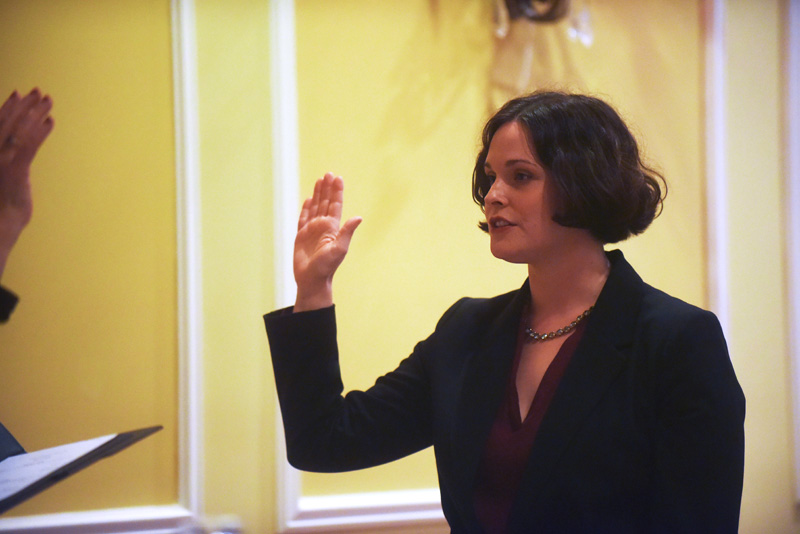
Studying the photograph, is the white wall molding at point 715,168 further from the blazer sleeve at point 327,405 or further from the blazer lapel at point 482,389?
the blazer sleeve at point 327,405

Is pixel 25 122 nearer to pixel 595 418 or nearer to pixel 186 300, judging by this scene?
pixel 186 300

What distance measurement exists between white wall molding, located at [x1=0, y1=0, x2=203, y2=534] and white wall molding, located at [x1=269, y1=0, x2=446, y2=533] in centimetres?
19

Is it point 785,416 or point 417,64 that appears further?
point 785,416

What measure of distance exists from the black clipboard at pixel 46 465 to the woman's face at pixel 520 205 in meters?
0.62

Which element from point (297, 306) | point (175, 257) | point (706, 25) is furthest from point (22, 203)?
point (706, 25)

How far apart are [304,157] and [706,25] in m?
1.24

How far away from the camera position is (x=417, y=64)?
68.3 inches

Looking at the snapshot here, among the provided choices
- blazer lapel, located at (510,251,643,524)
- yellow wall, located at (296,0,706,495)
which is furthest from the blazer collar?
yellow wall, located at (296,0,706,495)

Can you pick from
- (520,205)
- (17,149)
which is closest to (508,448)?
(520,205)

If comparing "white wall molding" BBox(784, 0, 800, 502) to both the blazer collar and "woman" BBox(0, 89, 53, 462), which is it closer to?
the blazer collar

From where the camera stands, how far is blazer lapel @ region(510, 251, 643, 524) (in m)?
0.94

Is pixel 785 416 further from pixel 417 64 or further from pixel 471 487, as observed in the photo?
pixel 417 64

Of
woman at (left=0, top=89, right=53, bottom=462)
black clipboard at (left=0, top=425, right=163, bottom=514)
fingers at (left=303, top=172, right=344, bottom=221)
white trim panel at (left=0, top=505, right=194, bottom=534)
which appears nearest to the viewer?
black clipboard at (left=0, top=425, right=163, bottom=514)

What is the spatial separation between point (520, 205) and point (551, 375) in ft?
0.91
